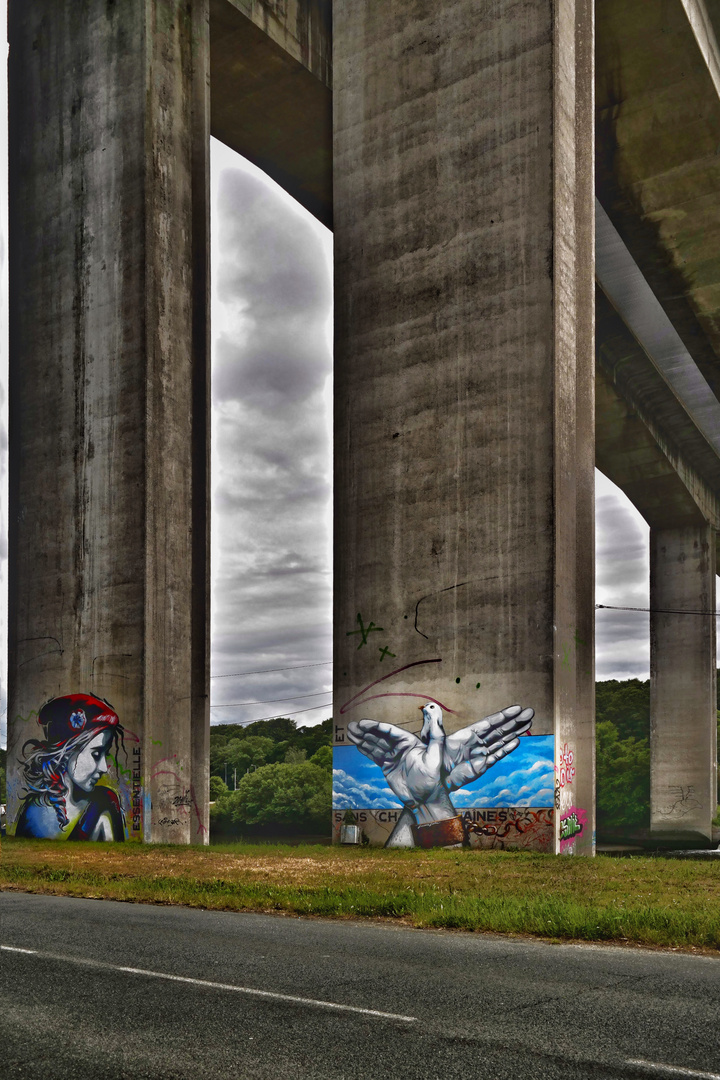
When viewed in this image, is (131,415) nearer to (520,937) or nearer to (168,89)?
(168,89)

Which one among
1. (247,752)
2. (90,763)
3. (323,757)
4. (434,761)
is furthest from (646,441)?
(247,752)

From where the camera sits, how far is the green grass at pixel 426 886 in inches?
415

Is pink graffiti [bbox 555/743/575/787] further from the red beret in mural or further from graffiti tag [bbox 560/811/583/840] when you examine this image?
the red beret in mural

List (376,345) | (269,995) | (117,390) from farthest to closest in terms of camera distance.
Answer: (117,390) → (376,345) → (269,995)

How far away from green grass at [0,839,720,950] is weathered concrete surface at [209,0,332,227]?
2496cm

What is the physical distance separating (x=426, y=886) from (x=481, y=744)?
876cm

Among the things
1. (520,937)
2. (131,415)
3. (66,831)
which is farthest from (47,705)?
(520,937)

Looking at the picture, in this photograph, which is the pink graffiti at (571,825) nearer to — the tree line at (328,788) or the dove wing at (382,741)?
the dove wing at (382,741)

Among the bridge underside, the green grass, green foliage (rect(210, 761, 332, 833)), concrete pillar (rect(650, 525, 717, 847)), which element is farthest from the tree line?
the green grass

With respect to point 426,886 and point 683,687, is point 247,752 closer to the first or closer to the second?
point 683,687

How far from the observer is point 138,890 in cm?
1455

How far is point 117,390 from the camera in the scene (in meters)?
28.2

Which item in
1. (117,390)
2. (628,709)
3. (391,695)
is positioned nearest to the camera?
(391,695)

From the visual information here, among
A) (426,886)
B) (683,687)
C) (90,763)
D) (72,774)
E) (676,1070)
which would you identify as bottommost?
(72,774)
